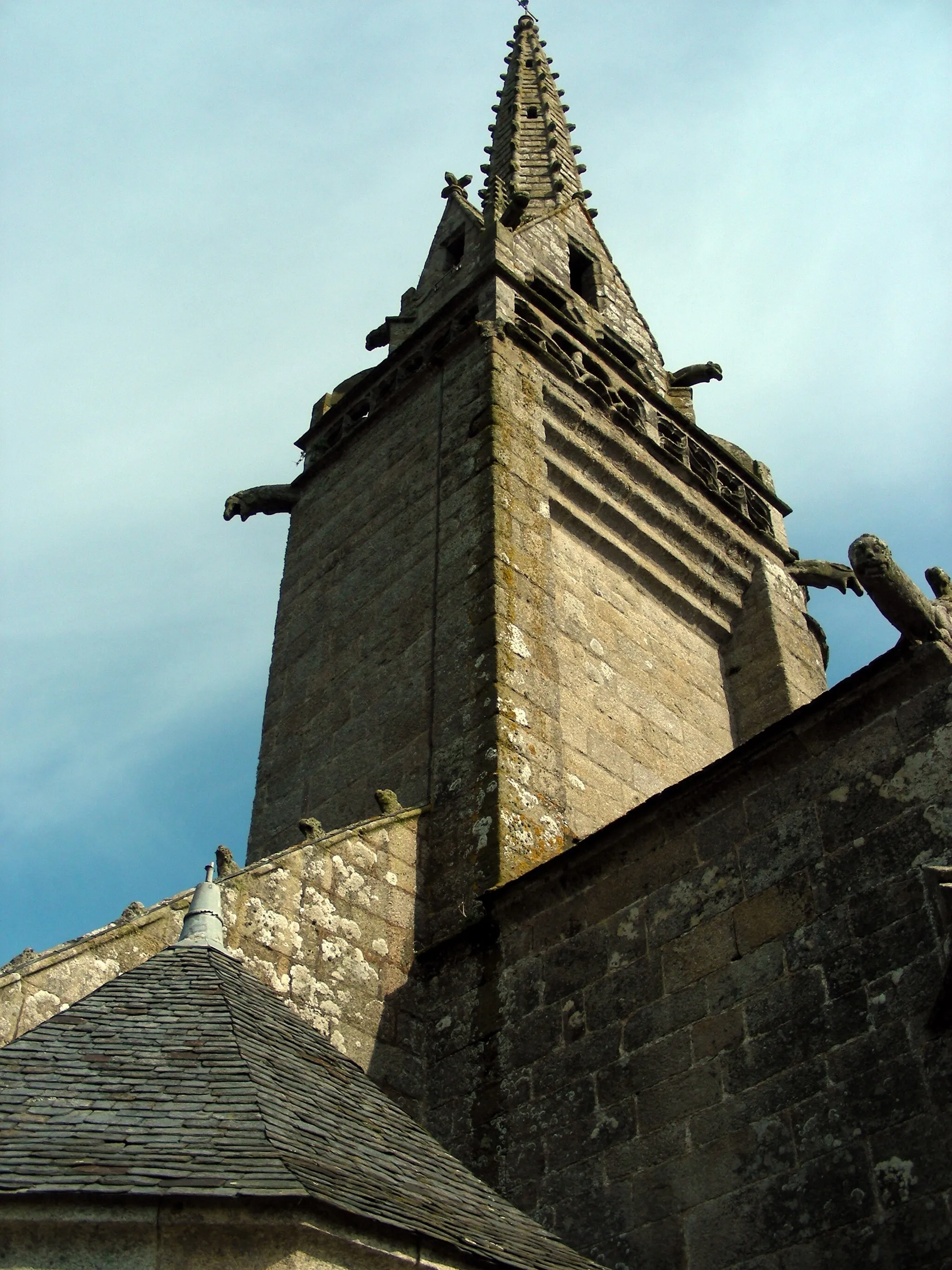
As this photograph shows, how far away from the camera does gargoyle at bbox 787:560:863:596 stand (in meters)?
11.4

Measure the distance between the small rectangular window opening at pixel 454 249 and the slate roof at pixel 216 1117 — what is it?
9079mm

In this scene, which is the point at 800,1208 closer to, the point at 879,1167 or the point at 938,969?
the point at 879,1167

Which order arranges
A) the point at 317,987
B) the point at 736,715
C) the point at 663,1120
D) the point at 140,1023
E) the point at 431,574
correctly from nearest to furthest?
the point at 140,1023, the point at 663,1120, the point at 317,987, the point at 431,574, the point at 736,715

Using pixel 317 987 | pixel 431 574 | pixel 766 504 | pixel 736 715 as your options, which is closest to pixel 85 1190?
pixel 317 987

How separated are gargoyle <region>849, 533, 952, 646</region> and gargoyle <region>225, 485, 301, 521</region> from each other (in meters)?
6.84

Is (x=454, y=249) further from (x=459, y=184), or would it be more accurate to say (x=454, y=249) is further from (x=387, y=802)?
(x=387, y=802)

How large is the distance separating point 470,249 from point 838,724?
23.7ft

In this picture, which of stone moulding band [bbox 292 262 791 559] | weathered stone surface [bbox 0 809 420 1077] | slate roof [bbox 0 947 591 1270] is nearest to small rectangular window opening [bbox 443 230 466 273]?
stone moulding band [bbox 292 262 791 559]

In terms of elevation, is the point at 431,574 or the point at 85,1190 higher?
the point at 431,574

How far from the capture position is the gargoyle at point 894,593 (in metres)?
5.19

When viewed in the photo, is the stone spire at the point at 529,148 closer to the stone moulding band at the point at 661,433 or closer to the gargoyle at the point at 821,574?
the stone moulding band at the point at 661,433

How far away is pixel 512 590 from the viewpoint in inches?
319

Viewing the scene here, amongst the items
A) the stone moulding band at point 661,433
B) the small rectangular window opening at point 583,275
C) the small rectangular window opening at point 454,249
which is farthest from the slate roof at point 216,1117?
the small rectangular window opening at point 583,275

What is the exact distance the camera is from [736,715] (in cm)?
978
